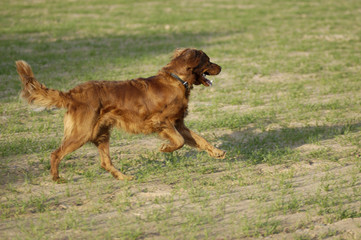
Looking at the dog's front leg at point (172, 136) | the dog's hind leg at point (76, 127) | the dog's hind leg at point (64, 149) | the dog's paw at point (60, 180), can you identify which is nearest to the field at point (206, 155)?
the dog's paw at point (60, 180)

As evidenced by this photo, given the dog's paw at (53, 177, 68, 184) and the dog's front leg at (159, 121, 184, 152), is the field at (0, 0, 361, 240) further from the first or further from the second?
the dog's front leg at (159, 121, 184, 152)

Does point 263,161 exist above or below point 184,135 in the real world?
below

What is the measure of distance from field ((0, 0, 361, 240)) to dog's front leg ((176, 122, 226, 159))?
20 cm

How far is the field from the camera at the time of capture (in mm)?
4586

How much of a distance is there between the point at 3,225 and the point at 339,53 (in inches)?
436

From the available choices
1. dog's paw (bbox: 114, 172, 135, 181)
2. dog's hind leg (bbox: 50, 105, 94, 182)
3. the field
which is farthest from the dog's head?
dog's paw (bbox: 114, 172, 135, 181)

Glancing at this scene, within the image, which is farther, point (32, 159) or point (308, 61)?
point (308, 61)

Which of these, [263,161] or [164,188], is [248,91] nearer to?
[263,161]

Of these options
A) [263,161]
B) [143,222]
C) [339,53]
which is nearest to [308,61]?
[339,53]

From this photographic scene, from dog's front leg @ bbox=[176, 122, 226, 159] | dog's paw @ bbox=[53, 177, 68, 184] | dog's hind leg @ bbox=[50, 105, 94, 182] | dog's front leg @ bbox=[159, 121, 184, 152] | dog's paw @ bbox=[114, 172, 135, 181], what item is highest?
dog's hind leg @ bbox=[50, 105, 94, 182]

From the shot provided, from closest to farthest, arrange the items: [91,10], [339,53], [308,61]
→ [308,61]
[339,53]
[91,10]

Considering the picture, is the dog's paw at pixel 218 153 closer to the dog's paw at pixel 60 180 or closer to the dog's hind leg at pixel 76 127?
the dog's hind leg at pixel 76 127

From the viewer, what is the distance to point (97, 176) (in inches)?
228

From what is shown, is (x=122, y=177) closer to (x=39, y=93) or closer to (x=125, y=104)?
(x=125, y=104)
